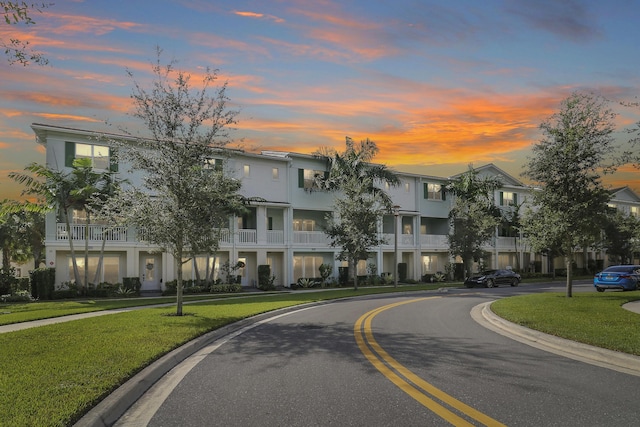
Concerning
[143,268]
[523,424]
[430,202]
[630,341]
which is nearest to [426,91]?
[630,341]

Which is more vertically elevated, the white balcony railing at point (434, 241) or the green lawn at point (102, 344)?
the white balcony railing at point (434, 241)

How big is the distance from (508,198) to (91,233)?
43.5 m

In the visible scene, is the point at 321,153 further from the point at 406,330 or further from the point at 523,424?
the point at 523,424

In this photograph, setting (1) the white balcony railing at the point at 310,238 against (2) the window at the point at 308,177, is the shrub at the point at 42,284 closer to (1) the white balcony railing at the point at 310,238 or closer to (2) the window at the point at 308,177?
(1) the white balcony railing at the point at 310,238

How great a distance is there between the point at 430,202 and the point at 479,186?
16.6 feet

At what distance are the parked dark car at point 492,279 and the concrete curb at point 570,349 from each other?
2319 cm

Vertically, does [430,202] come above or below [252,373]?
above

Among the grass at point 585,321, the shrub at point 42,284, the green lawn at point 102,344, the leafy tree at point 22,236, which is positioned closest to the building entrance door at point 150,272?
the shrub at point 42,284

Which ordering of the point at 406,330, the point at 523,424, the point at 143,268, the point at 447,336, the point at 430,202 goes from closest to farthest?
the point at 523,424 < the point at 447,336 < the point at 406,330 < the point at 143,268 < the point at 430,202

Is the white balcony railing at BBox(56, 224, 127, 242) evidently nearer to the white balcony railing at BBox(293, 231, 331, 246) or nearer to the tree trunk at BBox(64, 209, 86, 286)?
the tree trunk at BBox(64, 209, 86, 286)

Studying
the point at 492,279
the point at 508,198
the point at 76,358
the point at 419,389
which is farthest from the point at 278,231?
the point at 419,389

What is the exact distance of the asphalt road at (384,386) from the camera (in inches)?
224

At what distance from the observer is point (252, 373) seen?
26.6 feet

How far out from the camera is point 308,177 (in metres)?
39.7
